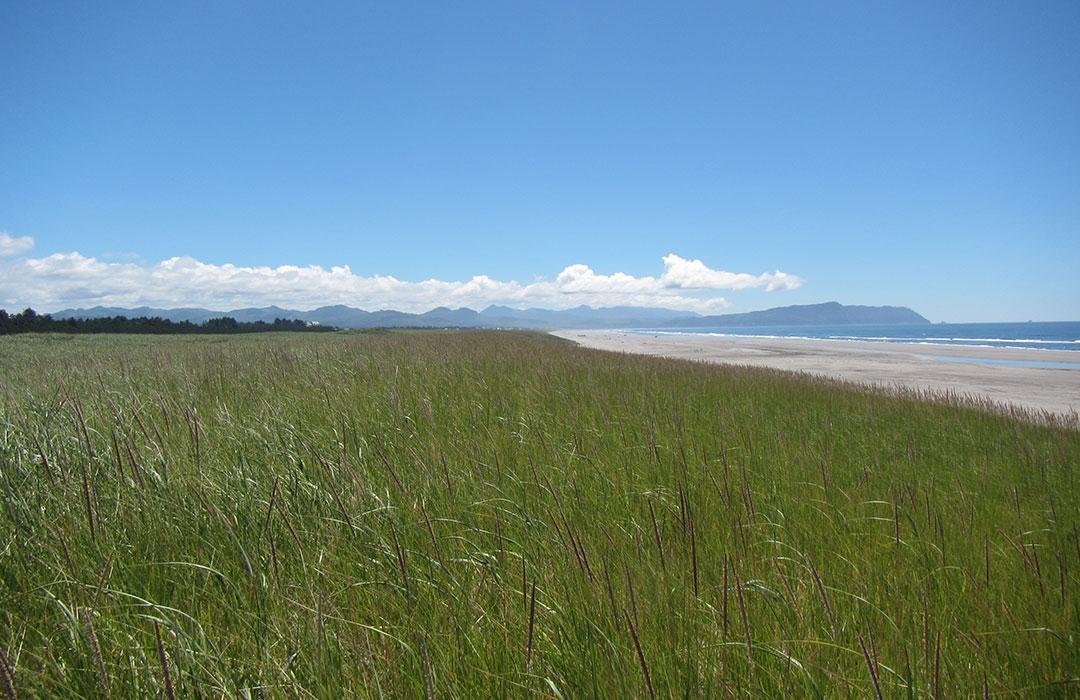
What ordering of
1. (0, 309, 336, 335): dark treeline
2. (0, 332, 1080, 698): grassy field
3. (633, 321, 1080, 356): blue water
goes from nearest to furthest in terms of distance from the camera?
(0, 332, 1080, 698): grassy field, (0, 309, 336, 335): dark treeline, (633, 321, 1080, 356): blue water

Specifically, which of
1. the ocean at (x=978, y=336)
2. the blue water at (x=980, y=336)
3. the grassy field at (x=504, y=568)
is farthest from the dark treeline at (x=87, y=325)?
the ocean at (x=978, y=336)

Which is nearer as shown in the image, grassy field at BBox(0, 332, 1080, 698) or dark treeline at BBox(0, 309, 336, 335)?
grassy field at BBox(0, 332, 1080, 698)

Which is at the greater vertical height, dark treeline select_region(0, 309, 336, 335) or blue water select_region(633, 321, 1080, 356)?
dark treeline select_region(0, 309, 336, 335)

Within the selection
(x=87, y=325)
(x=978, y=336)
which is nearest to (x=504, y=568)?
(x=87, y=325)

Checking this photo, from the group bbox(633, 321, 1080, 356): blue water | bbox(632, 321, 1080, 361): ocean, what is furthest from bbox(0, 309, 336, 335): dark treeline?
bbox(632, 321, 1080, 361): ocean

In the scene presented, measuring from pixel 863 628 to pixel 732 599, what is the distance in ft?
1.61

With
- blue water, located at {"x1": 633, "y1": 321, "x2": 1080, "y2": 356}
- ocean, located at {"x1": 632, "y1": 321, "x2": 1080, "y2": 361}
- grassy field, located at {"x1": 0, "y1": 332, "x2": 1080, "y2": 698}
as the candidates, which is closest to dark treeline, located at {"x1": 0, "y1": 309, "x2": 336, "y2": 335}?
grassy field, located at {"x1": 0, "y1": 332, "x2": 1080, "y2": 698}

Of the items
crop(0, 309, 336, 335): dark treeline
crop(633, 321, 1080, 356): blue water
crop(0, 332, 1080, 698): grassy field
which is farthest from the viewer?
crop(633, 321, 1080, 356): blue water

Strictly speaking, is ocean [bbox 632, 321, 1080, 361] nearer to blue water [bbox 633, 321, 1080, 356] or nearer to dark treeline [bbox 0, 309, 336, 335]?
blue water [bbox 633, 321, 1080, 356]

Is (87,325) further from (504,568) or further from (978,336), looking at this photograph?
(978,336)

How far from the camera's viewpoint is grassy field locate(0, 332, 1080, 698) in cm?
153

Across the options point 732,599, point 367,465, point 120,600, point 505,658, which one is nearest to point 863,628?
point 732,599

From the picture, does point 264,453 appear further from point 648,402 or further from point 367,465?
point 648,402

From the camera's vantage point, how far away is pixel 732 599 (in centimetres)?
214
